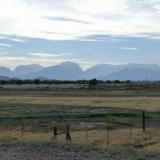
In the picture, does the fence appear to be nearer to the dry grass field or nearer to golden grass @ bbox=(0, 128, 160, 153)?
golden grass @ bbox=(0, 128, 160, 153)

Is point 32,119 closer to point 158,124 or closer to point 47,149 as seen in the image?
point 158,124

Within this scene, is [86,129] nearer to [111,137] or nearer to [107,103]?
[111,137]

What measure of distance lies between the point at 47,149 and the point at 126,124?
20.2 meters

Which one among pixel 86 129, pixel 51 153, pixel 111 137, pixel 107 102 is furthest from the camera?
pixel 107 102

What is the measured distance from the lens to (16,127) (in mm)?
38562

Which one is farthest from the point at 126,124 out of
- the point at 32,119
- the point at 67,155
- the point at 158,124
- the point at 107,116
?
the point at 67,155

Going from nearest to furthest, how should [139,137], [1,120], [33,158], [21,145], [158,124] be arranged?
[33,158] → [21,145] → [139,137] → [158,124] → [1,120]

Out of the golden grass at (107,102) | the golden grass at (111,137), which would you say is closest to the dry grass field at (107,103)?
the golden grass at (107,102)

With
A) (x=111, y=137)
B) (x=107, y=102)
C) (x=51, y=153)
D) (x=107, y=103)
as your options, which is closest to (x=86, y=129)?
(x=111, y=137)

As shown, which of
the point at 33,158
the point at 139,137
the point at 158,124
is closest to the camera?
the point at 33,158

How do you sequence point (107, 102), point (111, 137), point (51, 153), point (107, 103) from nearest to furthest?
point (51, 153), point (111, 137), point (107, 103), point (107, 102)

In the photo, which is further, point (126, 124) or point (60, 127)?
point (126, 124)

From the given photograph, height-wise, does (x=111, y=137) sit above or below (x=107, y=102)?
below

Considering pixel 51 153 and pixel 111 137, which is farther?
pixel 111 137
